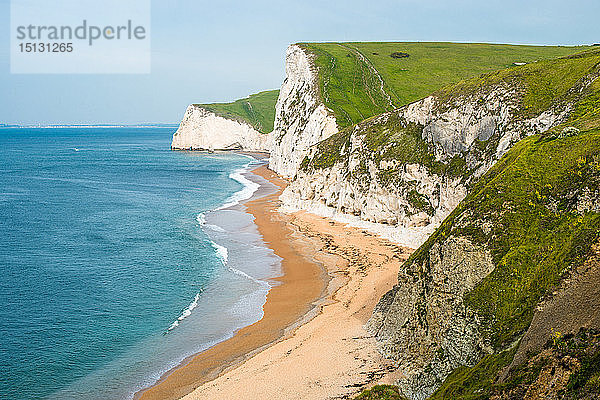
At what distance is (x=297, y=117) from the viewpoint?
9588 centimetres

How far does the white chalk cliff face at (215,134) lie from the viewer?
166500mm

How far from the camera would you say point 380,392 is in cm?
1934

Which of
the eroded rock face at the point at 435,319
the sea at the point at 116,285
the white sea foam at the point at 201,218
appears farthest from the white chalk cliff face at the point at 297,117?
the eroded rock face at the point at 435,319

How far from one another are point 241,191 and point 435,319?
60.7m

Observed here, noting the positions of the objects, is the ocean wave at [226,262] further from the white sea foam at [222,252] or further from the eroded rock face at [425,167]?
the eroded rock face at [425,167]

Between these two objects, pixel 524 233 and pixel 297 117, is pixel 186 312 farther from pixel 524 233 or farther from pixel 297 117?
pixel 297 117

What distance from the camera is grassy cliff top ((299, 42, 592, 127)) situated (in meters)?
89.0

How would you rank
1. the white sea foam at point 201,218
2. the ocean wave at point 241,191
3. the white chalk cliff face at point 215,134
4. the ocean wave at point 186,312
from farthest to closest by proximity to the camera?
the white chalk cliff face at point 215,134 → the ocean wave at point 241,191 → the white sea foam at point 201,218 → the ocean wave at point 186,312

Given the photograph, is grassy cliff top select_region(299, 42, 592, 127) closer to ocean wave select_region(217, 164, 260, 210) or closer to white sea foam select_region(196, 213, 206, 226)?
ocean wave select_region(217, 164, 260, 210)

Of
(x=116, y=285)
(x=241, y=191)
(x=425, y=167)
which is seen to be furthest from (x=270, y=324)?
(x=241, y=191)

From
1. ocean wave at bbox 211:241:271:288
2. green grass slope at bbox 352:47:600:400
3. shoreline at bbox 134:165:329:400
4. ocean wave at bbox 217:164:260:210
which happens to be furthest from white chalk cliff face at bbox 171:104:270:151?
green grass slope at bbox 352:47:600:400

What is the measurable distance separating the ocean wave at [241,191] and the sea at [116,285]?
0.65 meters

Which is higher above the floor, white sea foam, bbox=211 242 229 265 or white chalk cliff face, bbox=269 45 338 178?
white chalk cliff face, bbox=269 45 338 178

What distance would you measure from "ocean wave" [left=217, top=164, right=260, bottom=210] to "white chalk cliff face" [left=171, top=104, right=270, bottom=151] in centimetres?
6675
